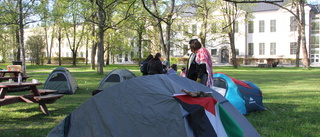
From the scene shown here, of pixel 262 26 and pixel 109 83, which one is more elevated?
pixel 262 26

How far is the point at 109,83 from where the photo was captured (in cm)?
995

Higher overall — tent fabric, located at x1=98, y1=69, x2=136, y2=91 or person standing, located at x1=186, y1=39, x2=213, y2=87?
person standing, located at x1=186, y1=39, x2=213, y2=87

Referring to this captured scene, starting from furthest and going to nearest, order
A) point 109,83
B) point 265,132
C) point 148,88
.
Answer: point 109,83 → point 265,132 → point 148,88

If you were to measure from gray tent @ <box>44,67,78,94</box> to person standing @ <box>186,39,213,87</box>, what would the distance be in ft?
20.9

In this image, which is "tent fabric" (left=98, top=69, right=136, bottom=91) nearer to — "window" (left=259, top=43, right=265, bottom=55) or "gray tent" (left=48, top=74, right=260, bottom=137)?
"gray tent" (left=48, top=74, right=260, bottom=137)

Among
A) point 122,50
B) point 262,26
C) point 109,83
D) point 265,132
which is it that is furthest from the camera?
point 262,26

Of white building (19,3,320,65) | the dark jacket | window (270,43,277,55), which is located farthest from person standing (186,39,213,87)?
window (270,43,277,55)

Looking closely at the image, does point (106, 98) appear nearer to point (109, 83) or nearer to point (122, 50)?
point (109, 83)

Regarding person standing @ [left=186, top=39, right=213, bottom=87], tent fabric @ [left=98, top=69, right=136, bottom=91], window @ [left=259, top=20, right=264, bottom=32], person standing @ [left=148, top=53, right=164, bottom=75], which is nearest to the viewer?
person standing @ [left=186, top=39, right=213, bottom=87]

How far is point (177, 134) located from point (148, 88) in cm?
74

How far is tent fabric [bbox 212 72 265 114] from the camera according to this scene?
239 inches

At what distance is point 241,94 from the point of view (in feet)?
20.1

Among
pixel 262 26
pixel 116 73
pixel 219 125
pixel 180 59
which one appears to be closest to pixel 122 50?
pixel 180 59

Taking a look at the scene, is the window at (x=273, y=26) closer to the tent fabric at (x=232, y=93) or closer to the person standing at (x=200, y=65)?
the tent fabric at (x=232, y=93)
